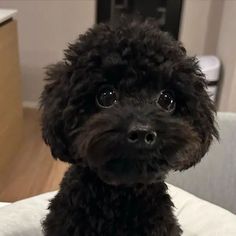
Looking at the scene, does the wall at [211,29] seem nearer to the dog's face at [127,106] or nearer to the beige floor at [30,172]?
the beige floor at [30,172]

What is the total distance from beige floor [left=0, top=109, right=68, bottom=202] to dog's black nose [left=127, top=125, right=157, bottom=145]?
1328 millimetres

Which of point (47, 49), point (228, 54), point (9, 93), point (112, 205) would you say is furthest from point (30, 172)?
point (112, 205)

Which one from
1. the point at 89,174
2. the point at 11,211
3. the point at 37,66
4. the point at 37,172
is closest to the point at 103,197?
the point at 89,174

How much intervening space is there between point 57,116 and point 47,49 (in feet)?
7.57

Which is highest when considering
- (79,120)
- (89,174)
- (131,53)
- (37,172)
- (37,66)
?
(131,53)

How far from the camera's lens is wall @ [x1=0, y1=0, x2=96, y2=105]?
289 cm

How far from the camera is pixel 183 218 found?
1.40 m

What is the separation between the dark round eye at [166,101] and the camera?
0.81 metres

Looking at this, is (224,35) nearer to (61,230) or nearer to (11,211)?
(11,211)

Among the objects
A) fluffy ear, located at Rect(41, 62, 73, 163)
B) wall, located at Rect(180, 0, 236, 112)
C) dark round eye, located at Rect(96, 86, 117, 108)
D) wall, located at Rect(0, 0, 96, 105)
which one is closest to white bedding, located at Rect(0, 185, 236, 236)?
fluffy ear, located at Rect(41, 62, 73, 163)

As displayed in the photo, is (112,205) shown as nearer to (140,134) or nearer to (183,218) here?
(140,134)

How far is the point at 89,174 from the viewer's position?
34.9 inches

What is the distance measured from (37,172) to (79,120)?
5.27ft

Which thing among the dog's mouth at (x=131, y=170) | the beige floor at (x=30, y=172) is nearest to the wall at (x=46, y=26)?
the beige floor at (x=30, y=172)
